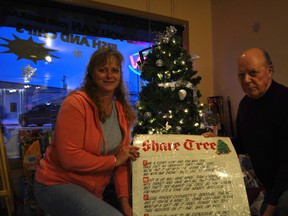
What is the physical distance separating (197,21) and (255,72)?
2193 mm

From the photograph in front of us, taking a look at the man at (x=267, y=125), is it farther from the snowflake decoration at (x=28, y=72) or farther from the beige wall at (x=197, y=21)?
the snowflake decoration at (x=28, y=72)

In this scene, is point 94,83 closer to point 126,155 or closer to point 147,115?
point 126,155

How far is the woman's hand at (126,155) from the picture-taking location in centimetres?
143

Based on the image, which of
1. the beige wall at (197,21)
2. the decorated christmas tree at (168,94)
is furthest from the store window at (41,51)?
the decorated christmas tree at (168,94)

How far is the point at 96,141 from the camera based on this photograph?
1408mm

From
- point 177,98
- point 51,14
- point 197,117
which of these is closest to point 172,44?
point 177,98

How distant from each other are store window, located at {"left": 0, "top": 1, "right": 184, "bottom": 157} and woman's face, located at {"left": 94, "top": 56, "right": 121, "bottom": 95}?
0.85 m

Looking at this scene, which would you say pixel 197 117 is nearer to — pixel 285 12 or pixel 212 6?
pixel 285 12

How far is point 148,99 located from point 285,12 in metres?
1.66

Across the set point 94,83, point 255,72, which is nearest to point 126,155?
point 94,83

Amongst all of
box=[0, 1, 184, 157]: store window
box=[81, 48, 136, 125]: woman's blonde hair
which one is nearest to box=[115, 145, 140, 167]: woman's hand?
box=[81, 48, 136, 125]: woman's blonde hair

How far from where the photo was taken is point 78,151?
4.37 ft

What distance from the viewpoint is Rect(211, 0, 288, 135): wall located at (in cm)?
265

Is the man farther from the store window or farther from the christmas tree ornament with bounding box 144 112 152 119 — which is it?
the store window
